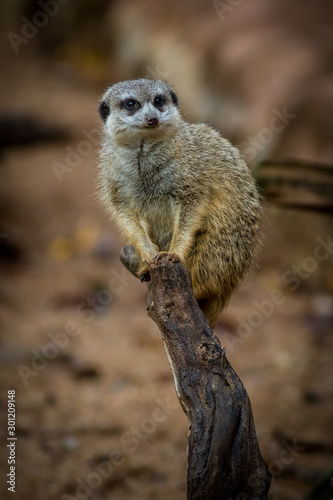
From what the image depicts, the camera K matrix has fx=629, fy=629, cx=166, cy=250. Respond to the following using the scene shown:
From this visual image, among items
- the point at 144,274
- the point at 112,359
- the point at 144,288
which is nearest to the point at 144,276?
the point at 144,274

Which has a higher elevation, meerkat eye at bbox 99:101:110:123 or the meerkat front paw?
meerkat eye at bbox 99:101:110:123

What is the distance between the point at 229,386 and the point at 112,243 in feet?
16.9

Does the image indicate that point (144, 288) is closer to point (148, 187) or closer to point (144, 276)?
point (148, 187)

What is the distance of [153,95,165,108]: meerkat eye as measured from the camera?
3.17m

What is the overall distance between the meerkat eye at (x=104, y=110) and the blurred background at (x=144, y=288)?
42cm

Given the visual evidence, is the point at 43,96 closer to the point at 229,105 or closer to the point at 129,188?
the point at 229,105

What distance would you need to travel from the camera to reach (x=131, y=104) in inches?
125

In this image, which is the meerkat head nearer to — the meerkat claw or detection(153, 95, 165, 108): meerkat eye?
detection(153, 95, 165, 108): meerkat eye

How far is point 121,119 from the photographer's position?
316 cm

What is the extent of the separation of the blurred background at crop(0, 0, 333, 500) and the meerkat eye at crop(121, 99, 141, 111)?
543 mm

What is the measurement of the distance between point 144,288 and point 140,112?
3773 mm

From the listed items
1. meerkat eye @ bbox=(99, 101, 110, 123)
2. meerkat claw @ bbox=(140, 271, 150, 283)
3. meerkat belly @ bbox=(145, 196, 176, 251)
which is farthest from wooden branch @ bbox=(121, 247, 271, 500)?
meerkat eye @ bbox=(99, 101, 110, 123)

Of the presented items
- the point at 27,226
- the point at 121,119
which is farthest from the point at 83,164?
the point at 121,119

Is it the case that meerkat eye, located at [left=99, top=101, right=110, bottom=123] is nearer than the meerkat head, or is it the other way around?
the meerkat head
